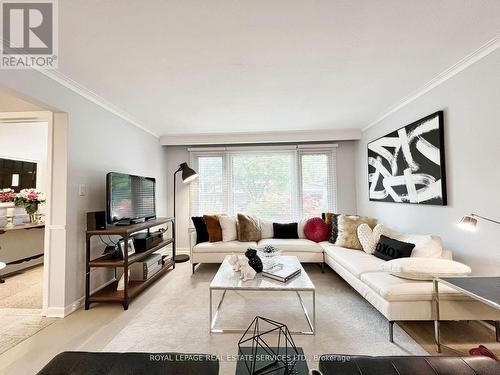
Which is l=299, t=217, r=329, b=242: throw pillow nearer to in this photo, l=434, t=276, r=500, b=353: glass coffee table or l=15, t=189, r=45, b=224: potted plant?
l=434, t=276, r=500, b=353: glass coffee table

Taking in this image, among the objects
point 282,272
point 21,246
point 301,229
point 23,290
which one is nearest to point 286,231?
point 301,229

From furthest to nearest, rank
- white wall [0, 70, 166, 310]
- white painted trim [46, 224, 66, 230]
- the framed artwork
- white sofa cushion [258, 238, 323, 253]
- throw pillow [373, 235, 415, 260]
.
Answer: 1. white sofa cushion [258, 238, 323, 253]
2. the framed artwork
3. throw pillow [373, 235, 415, 260]
4. white painted trim [46, 224, 66, 230]
5. white wall [0, 70, 166, 310]

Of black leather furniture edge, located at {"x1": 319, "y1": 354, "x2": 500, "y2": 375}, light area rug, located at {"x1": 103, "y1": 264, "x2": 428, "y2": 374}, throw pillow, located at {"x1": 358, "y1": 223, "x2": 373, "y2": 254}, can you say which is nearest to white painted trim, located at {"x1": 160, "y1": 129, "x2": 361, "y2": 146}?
Answer: throw pillow, located at {"x1": 358, "y1": 223, "x2": 373, "y2": 254}

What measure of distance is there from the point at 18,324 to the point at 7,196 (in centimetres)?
244

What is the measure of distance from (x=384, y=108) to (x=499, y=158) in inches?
65.5

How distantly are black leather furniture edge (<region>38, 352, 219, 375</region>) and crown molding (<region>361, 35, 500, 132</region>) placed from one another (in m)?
2.95

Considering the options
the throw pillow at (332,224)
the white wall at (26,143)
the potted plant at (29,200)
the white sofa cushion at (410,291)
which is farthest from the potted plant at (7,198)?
the white sofa cushion at (410,291)

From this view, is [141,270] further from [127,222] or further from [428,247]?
[428,247]

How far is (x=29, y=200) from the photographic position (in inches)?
140

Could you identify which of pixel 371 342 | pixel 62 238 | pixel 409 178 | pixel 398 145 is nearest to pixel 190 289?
pixel 62 238

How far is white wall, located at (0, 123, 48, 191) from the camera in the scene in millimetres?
3783

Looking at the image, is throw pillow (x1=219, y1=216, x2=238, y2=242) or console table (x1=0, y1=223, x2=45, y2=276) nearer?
console table (x1=0, y1=223, x2=45, y2=276)

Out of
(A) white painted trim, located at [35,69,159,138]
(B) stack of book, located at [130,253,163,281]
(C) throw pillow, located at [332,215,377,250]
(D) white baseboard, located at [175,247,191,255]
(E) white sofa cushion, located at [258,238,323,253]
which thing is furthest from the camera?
(D) white baseboard, located at [175,247,191,255]

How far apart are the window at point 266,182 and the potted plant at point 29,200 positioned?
2403 mm
